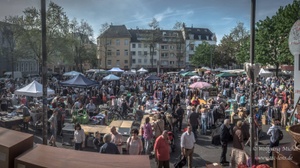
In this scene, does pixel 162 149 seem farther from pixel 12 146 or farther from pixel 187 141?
pixel 12 146

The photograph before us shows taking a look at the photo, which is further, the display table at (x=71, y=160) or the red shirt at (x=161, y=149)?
the red shirt at (x=161, y=149)

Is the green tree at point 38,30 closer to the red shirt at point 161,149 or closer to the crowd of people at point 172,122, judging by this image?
the crowd of people at point 172,122

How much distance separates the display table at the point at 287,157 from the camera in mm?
4016

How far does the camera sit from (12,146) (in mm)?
3172

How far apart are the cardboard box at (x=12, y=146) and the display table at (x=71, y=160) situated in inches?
5.5

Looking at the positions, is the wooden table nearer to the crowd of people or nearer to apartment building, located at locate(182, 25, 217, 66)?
the crowd of people

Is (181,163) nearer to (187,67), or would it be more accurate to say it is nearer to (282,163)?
(282,163)

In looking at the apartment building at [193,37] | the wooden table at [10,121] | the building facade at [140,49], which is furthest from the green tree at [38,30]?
the apartment building at [193,37]

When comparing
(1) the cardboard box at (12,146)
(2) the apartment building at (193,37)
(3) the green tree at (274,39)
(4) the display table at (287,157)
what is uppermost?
(2) the apartment building at (193,37)

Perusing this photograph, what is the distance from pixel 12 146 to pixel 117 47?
71.4m

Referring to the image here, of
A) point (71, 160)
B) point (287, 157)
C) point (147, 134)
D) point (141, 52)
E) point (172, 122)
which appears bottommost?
point (172, 122)

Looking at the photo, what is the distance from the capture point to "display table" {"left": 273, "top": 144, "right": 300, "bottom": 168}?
4.02m

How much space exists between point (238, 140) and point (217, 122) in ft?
21.0

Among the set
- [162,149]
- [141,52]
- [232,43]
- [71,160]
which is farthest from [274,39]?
[141,52]
